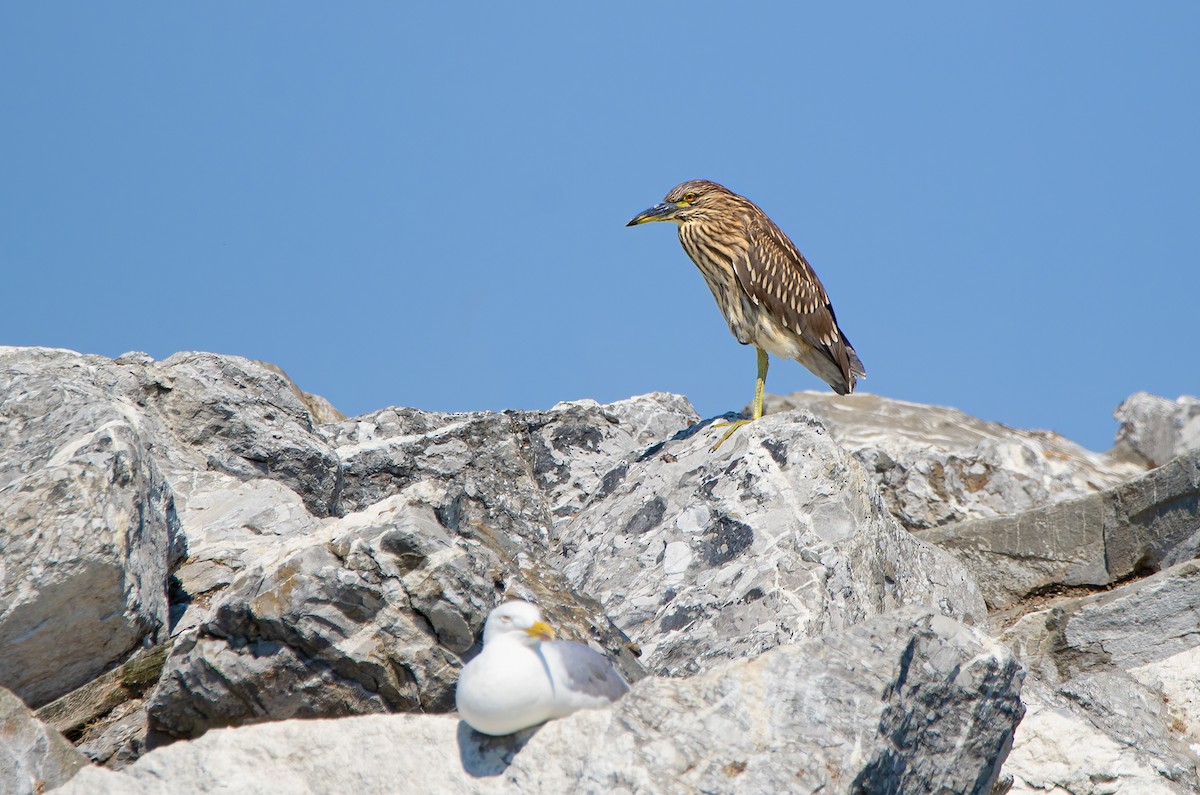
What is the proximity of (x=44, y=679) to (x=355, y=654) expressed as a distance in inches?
65.2

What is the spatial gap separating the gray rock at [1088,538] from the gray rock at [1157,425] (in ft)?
27.8

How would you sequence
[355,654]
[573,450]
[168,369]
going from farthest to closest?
[573,450]
[168,369]
[355,654]

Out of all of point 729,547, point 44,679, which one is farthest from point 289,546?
point 729,547

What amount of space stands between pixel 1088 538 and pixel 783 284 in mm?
2778

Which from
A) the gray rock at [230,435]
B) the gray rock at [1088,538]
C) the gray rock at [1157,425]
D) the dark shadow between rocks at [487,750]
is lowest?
the dark shadow between rocks at [487,750]

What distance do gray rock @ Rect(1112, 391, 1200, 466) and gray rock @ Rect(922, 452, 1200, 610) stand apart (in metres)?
8.46

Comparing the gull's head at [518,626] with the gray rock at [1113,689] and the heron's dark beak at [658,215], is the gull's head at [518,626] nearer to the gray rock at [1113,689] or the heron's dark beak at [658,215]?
the gray rock at [1113,689]

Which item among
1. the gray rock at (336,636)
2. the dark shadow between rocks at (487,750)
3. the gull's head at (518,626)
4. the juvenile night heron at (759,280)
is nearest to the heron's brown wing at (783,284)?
the juvenile night heron at (759,280)

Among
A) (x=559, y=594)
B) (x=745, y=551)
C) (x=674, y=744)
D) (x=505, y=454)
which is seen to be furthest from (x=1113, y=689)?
(x=505, y=454)

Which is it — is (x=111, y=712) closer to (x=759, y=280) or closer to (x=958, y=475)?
(x=759, y=280)

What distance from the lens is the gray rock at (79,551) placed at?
5.60 meters

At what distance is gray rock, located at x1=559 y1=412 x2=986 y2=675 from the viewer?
668cm

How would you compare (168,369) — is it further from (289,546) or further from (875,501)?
(875,501)

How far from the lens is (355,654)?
5.27 metres
